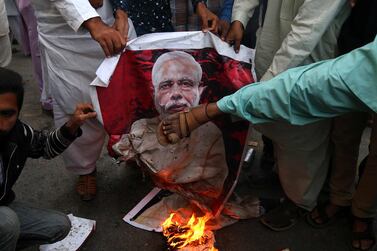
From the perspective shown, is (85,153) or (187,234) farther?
(85,153)

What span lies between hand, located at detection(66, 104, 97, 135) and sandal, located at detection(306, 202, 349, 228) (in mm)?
1459

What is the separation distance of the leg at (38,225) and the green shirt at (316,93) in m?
1.04

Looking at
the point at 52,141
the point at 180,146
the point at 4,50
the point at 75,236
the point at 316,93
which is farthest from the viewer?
the point at 4,50

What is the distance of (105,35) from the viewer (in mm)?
1888

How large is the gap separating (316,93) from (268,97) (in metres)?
0.19

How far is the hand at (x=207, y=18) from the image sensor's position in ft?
6.91

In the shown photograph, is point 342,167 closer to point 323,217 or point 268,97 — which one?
point 323,217

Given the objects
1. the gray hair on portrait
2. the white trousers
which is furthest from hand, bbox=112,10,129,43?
the white trousers

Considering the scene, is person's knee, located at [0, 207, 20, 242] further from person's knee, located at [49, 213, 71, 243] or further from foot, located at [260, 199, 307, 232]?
foot, located at [260, 199, 307, 232]

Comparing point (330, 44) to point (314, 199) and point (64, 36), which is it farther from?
point (64, 36)

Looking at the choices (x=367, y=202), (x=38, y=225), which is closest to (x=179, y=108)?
(x=38, y=225)

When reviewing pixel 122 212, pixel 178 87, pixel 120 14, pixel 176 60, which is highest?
pixel 120 14

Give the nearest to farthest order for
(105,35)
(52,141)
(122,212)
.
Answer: (105,35), (52,141), (122,212)

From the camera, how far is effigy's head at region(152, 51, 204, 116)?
2119mm
